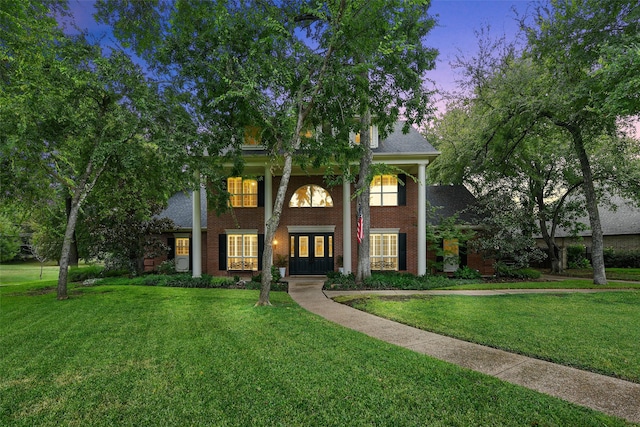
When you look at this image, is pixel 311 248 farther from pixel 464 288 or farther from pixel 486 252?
pixel 486 252

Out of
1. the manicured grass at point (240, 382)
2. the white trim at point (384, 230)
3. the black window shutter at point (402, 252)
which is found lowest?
the manicured grass at point (240, 382)

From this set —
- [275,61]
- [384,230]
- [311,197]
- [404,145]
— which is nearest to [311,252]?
[311,197]

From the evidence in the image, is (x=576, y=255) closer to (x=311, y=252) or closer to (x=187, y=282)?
(x=311, y=252)

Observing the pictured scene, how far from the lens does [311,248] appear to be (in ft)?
49.6

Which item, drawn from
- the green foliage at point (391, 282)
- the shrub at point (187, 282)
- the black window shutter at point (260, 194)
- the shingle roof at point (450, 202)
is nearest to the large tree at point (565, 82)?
the shingle roof at point (450, 202)

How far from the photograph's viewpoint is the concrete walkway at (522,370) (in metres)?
3.27

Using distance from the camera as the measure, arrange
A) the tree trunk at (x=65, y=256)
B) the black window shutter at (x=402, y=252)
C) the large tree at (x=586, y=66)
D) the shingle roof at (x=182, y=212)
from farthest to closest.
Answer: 1. the shingle roof at (x=182, y=212)
2. the black window shutter at (x=402, y=252)
3. the tree trunk at (x=65, y=256)
4. the large tree at (x=586, y=66)

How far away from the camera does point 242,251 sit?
49.7 ft

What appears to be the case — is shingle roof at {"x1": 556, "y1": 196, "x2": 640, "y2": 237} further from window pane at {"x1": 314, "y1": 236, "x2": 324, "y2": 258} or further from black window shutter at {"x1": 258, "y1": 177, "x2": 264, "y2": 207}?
black window shutter at {"x1": 258, "y1": 177, "x2": 264, "y2": 207}

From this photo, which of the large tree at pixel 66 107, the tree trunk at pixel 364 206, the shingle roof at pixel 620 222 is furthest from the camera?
the shingle roof at pixel 620 222

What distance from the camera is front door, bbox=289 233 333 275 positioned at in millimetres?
15070

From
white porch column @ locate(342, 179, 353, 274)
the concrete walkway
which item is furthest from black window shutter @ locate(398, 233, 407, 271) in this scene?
the concrete walkway

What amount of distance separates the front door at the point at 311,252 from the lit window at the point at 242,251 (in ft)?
5.61

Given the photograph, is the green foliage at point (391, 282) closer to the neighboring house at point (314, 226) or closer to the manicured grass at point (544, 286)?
the manicured grass at point (544, 286)
